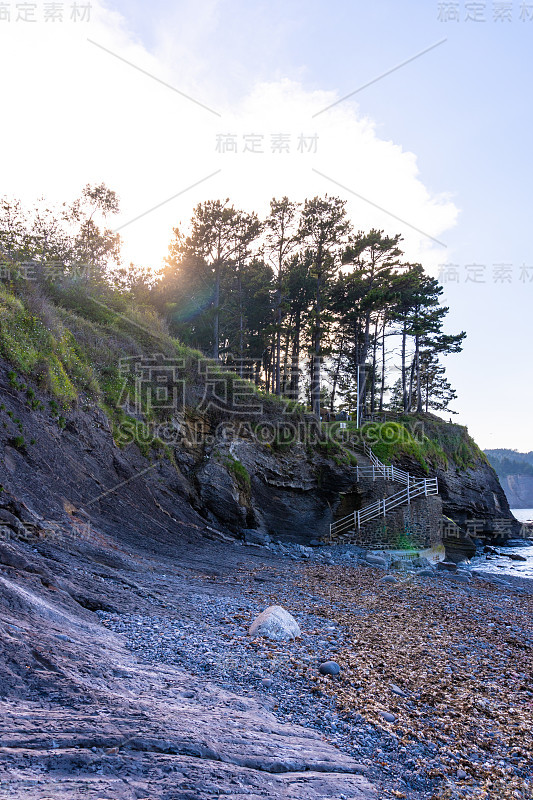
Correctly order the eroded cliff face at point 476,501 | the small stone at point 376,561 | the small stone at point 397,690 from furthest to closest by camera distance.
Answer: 1. the eroded cliff face at point 476,501
2. the small stone at point 376,561
3. the small stone at point 397,690

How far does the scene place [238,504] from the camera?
61.1 ft

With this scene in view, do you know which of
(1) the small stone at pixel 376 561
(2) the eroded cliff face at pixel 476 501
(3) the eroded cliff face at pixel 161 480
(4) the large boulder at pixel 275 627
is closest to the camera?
(4) the large boulder at pixel 275 627

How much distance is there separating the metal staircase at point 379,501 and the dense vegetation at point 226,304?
17.5ft

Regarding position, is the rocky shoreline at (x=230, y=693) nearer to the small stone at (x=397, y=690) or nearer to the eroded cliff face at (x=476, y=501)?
the small stone at (x=397, y=690)

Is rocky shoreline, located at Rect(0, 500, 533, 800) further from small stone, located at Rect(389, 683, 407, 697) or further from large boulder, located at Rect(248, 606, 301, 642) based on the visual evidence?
large boulder, located at Rect(248, 606, 301, 642)

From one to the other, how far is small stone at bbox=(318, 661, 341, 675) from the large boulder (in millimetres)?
1096

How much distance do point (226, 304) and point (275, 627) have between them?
30.5 m

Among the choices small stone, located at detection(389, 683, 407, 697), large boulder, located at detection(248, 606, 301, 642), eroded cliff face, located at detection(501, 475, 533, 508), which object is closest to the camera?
small stone, located at detection(389, 683, 407, 697)

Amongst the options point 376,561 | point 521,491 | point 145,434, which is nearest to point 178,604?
point 145,434

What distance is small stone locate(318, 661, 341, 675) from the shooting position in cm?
537

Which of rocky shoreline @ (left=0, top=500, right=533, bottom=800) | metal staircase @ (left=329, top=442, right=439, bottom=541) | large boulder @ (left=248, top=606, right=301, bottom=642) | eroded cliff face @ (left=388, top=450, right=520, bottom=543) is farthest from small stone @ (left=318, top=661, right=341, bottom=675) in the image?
eroded cliff face @ (left=388, top=450, right=520, bottom=543)

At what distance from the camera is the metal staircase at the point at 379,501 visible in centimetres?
2189

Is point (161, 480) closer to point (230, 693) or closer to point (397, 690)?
point (230, 693)

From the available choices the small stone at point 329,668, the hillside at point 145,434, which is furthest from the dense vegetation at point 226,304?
the small stone at point 329,668
